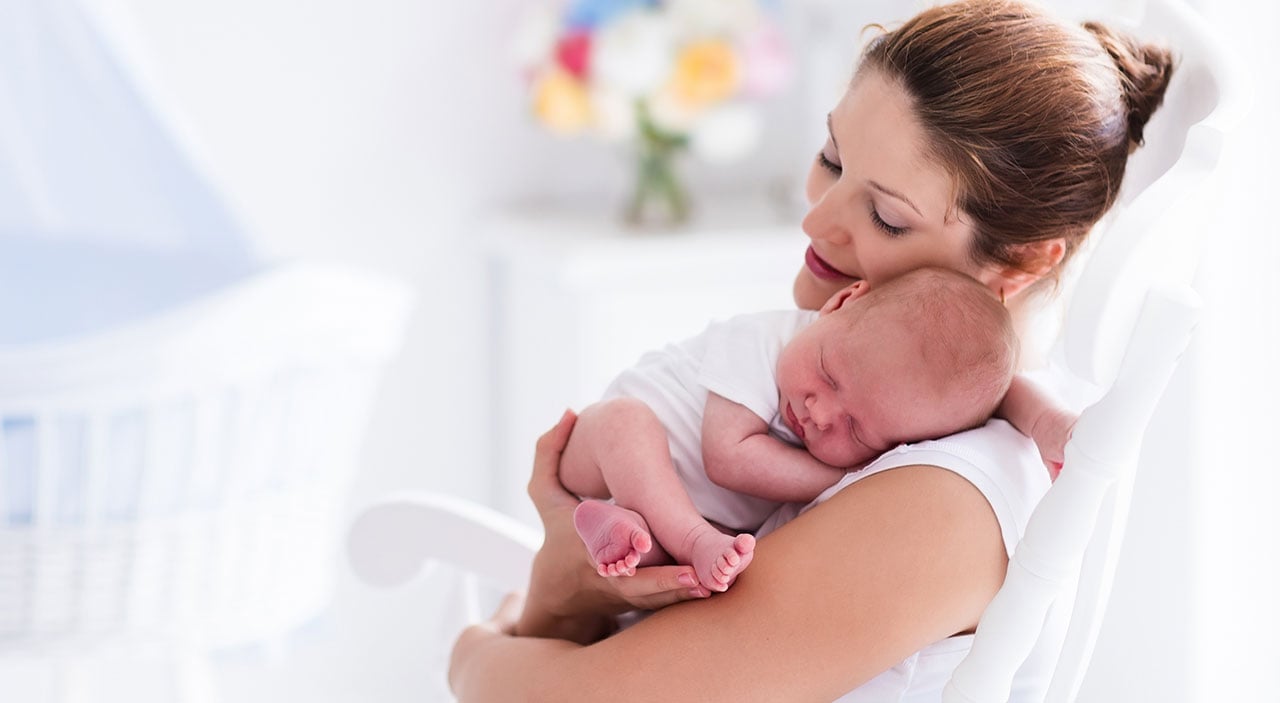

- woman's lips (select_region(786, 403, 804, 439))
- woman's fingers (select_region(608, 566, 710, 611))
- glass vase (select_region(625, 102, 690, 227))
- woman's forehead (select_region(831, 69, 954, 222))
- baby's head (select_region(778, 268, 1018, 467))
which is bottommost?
glass vase (select_region(625, 102, 690, 227))

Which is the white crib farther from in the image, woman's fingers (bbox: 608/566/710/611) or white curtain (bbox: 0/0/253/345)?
woman's fingers (bbox: 608/566/710/611)

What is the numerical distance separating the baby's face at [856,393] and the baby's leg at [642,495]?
0.37ft

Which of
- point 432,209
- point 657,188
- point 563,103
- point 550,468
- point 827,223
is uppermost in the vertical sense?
point 827,223

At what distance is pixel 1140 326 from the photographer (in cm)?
79

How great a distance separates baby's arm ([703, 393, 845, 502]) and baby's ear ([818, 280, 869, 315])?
11 cm

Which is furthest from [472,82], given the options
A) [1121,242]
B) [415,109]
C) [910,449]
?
[1121,242]

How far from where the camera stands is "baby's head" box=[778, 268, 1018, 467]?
3.24 ft

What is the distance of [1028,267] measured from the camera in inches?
42.8

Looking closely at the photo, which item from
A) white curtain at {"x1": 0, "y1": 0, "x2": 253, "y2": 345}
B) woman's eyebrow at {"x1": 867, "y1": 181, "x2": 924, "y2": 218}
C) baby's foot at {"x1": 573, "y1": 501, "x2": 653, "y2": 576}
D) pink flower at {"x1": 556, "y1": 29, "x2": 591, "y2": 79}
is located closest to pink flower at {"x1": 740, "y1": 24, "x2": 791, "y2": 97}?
pink flower at {"x1": 556, "y1": 29, "x2": 591, "y2": 79}

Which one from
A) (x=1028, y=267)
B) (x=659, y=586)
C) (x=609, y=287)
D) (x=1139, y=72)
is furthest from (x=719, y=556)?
(x=609, y=287)

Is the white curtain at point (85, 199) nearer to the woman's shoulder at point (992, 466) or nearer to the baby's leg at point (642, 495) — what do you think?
the baby's leg at point (642, 495)

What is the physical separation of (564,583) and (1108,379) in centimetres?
50

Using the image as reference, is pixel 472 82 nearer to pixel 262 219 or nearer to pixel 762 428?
pixel 262 219

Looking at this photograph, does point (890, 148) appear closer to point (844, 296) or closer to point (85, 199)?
point (844, 296)
